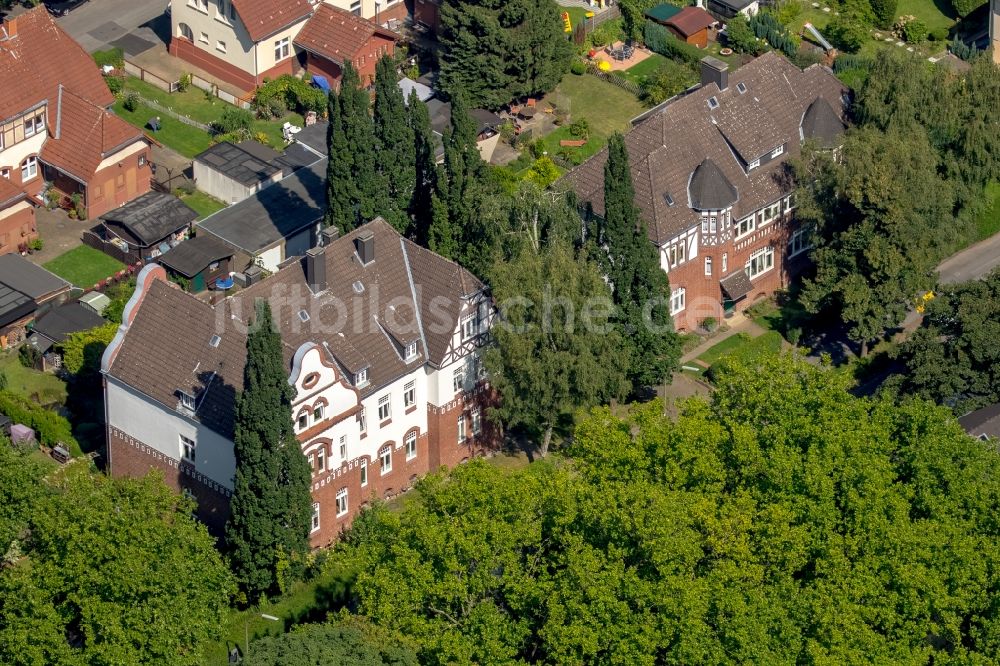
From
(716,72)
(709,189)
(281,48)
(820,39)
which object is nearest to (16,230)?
(281,48)

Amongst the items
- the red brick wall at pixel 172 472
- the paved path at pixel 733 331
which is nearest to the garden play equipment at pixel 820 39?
the paved path at pixel 733 331

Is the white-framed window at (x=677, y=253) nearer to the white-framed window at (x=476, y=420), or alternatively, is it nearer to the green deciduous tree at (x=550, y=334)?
the green deciduous tree at (x=550, y=334)

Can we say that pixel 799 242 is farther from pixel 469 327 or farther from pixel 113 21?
pixel 113 21

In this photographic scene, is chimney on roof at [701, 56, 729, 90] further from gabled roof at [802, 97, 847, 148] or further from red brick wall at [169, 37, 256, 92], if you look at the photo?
red brick wall at [169, 37, 256, 92]


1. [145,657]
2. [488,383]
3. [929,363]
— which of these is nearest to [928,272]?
[929,363]

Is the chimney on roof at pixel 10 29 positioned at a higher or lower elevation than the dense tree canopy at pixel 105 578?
higher

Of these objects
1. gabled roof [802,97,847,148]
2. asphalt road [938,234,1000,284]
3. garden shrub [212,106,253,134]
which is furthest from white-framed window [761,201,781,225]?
garden shrub [212,106,253,134]
